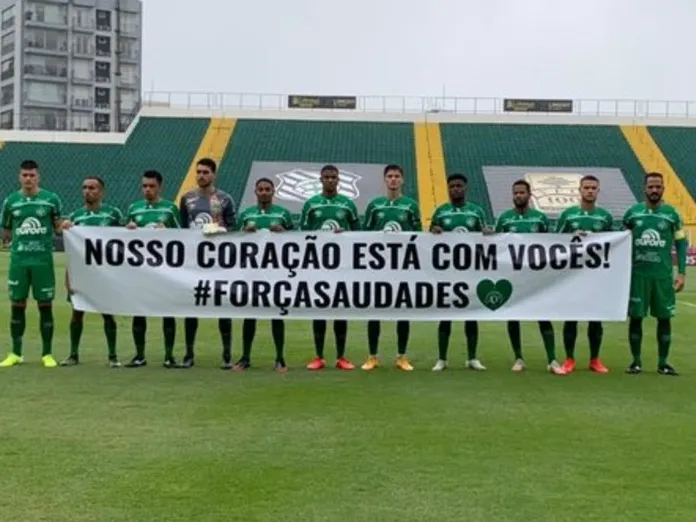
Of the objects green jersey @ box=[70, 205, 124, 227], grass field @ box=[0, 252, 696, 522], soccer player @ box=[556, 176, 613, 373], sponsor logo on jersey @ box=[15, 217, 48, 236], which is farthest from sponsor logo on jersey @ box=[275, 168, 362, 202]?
grass field @ box=[0, 252, 696, 522]

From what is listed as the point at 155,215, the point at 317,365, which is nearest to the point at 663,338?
the point at 317,365

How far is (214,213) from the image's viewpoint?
9531 millimetres

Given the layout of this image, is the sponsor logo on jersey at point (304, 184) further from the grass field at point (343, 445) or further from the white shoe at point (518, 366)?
the grass field at point (343, 445)

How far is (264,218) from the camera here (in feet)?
31.2

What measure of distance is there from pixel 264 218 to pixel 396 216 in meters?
1.27

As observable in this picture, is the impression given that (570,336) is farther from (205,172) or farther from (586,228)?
(205,172)

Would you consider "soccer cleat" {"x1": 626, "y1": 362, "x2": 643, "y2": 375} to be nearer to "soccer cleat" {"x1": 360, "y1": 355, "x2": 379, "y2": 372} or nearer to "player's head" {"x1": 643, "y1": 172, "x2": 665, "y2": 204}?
"player's head" {"x1": 643, "y1": 172, "x2": 665, "y2": 204}

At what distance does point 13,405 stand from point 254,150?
42.4 metres

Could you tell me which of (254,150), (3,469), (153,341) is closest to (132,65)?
(254,150)

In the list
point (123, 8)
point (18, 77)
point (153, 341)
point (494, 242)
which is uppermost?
point (123, 8)

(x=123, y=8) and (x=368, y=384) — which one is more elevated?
(x=123, y=8)

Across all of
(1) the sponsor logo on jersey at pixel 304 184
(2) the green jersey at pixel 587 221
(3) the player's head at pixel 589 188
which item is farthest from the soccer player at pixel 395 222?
(1) the sponsor logo on jersey at pixel 304 184

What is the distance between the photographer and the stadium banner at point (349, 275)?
31.0 feet

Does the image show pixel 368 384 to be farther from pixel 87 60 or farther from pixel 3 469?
pixel 87 60
